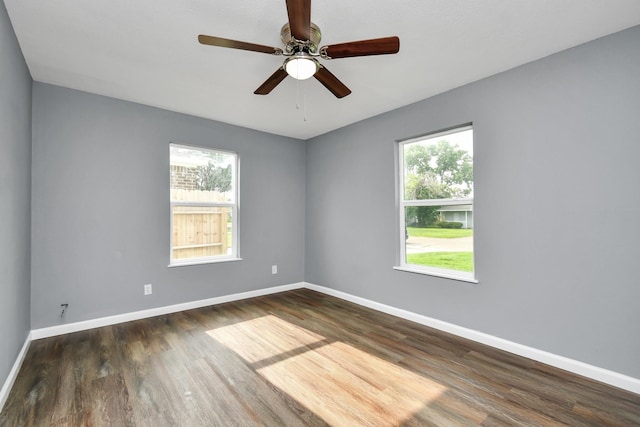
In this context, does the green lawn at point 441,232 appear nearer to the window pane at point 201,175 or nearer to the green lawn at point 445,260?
the green lawn at point 445,260

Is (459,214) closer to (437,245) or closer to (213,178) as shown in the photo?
(437,245)

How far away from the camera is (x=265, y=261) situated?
4586 mm

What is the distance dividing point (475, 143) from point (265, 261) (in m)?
3.28

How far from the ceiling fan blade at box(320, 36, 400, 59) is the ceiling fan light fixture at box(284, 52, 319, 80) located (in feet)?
0.36

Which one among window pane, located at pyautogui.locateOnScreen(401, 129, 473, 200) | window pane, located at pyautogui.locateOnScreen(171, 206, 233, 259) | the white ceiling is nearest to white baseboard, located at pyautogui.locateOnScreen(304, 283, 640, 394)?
window pane, located at pyautogui.locateOnScreen(401, 129, 473, 200)

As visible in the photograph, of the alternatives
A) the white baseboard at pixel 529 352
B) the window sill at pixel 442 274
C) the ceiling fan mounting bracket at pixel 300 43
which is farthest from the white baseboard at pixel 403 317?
the ceiling fan mounting bracket at pixel 300 43

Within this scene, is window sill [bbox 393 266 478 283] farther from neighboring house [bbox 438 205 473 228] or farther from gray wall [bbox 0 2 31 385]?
gray wall [bbox 0 2 31 385]

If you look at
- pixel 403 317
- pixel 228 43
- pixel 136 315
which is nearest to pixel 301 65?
pixel 228 43

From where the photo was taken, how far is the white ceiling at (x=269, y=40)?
1911mm

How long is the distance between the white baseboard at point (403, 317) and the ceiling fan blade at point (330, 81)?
8.40 ft

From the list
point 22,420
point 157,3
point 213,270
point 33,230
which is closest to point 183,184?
point 213,270

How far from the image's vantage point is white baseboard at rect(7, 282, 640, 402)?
6.97ft

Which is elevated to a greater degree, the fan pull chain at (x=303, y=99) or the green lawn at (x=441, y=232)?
the fan pull chain at (x=303, y=99)

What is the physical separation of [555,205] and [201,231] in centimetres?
396
